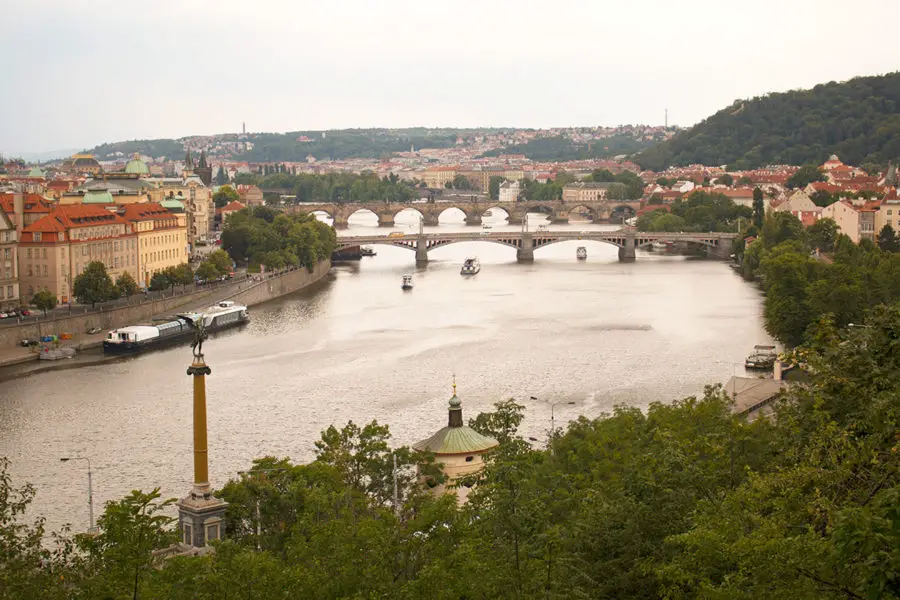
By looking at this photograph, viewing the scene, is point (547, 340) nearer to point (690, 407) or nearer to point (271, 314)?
point (271, 314)

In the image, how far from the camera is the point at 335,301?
4012 centimetres

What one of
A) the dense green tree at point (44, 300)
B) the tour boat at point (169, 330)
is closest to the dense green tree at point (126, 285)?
the tour boat at point (169, 330)

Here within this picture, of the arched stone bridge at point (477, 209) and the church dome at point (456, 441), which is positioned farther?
the arched stone bridge at point (477, 209)

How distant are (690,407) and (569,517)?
474 cm

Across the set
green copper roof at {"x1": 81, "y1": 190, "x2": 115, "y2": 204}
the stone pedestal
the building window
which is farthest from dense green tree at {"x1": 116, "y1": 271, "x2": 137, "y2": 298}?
the building window

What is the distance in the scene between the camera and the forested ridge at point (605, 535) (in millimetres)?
7676

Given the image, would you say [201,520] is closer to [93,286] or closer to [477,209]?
[93,286]

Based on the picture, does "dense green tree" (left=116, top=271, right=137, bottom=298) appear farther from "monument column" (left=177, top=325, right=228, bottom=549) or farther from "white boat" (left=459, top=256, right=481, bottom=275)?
"monument column" (left=177, top=325, right=228, bottom=549)

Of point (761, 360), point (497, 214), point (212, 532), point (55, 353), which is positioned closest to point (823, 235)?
point (761, 360)

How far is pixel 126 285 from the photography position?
117ft

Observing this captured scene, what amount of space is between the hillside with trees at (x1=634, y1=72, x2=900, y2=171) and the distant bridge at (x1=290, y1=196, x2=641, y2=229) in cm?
1676

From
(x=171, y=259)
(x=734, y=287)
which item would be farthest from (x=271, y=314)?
(x=734, y=287)

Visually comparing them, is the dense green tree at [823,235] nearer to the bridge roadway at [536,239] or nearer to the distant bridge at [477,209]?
the bridge roadway at [536,239]

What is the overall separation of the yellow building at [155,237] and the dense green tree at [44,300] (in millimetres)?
6597
